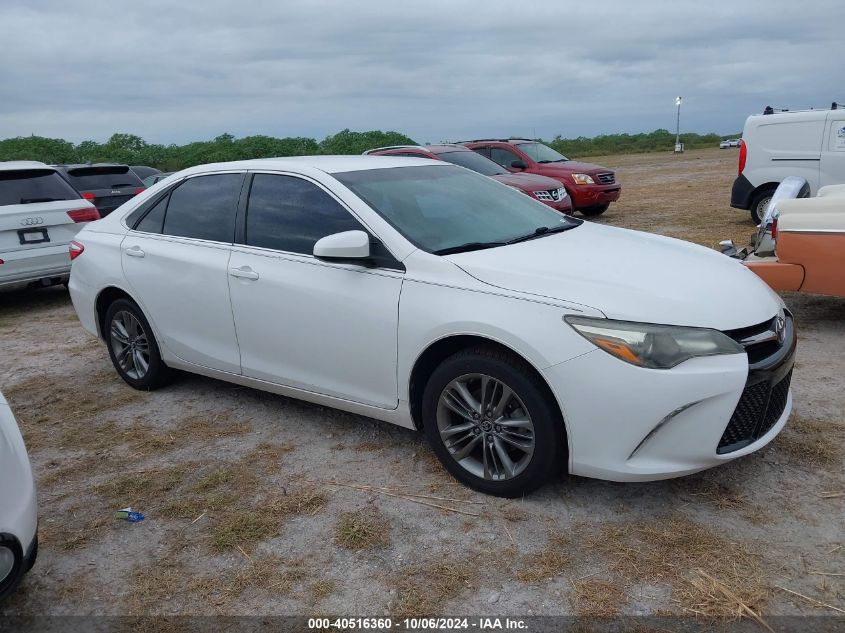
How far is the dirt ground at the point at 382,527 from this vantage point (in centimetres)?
290

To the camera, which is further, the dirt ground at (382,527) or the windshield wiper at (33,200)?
the windshield wiper at (33,200)

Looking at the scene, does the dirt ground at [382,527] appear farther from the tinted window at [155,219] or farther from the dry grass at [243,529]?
the tinted window at [155,219]

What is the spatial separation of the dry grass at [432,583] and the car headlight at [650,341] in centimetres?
106

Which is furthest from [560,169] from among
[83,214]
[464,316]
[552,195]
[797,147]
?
[464,316]

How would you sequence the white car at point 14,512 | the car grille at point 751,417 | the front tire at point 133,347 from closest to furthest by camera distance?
the white car at point 14,512, the car grille at point 751,417, the front tire at point 133,347

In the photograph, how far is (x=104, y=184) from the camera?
1158 centimetres

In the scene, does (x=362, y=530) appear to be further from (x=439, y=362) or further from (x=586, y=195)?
(x=586, y=195)

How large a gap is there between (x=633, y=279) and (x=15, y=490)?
8.79 ft

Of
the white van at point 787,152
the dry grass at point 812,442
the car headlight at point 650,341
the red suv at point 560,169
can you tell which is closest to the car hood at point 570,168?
the red suv at point 560,169

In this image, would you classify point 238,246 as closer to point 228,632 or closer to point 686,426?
point 228,632

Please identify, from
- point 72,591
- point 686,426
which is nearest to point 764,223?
point 686,426

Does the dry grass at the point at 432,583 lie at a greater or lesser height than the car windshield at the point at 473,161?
lesser

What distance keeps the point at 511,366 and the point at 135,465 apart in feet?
7.62

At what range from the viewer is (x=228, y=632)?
278 cm
